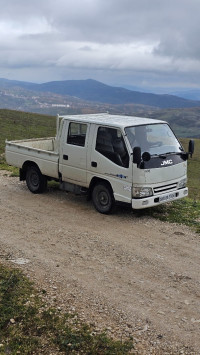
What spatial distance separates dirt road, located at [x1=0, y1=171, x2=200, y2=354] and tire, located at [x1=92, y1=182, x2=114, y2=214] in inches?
10.1

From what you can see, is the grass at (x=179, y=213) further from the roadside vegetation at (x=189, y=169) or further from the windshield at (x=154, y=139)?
the windshield at (x=154, y=139)

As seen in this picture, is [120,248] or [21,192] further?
[21,192]

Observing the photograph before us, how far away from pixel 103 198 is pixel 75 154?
1.59m

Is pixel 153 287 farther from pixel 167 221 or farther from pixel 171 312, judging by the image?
pixel 167 221

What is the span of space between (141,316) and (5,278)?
2.64 metres

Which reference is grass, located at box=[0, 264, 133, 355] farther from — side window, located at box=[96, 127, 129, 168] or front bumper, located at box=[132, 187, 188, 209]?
side window, located at box=[96, 127, 129, 168]

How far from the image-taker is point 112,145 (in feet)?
34.3


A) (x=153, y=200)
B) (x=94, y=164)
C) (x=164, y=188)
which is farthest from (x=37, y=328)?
(x=94, y=164)

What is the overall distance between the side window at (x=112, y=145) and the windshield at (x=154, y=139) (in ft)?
0.94

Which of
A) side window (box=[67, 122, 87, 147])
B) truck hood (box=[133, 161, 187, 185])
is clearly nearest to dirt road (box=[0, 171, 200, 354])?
truck hood (box=[133, 161, 187, 185])

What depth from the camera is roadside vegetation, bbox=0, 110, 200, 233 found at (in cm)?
1077

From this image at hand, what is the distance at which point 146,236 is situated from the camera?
9242mm

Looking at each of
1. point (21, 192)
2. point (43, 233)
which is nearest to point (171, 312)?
point (43, 233)

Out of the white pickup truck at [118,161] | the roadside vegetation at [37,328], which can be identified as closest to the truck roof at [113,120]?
the white pickup truck at [118,161]
